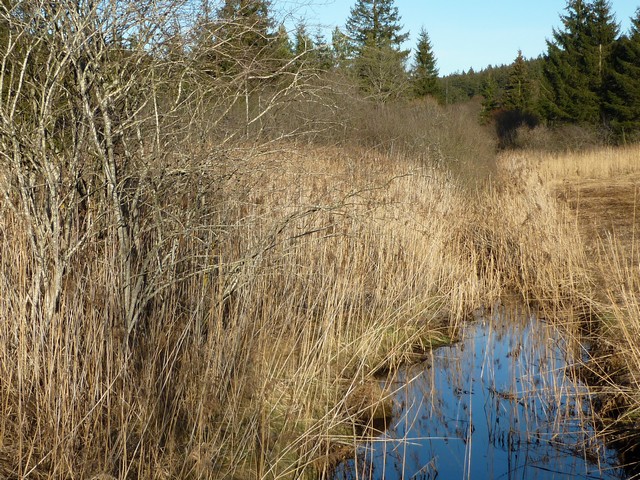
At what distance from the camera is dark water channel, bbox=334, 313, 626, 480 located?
10.9 ft

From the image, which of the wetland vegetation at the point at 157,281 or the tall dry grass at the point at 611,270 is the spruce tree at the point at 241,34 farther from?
the tall dry grass at the point at 611,270

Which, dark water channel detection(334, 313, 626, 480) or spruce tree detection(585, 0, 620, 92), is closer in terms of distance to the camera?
dark water channel detection(334, 313, 626, 480)

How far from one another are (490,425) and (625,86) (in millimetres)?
25186

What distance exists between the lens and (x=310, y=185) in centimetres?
549

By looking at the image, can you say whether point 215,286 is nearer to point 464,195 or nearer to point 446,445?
point 446,445

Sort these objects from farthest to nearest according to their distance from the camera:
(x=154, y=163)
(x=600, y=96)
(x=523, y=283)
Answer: (x=600, y=96)
(x=523, y=283)
(x=154, y=163)

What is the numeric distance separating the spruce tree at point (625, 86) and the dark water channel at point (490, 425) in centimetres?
2298

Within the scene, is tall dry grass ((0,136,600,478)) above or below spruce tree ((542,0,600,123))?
below

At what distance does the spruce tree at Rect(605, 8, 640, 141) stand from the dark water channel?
→ 22981 mm

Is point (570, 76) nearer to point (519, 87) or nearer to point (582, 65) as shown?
point (582, 65)

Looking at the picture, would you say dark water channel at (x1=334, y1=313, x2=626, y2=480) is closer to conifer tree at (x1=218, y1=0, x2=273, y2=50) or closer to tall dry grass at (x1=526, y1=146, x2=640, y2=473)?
A: tall dry grass at (x1=526, y1=146, x2=640, y2=473)

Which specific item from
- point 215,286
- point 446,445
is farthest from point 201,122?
point 446,445

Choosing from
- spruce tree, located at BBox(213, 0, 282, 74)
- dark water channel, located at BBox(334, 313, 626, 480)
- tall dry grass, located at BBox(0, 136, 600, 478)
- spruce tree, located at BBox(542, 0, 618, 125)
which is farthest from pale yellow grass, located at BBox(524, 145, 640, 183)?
spruce tree, located at BBox(213, 0, 282, 74)

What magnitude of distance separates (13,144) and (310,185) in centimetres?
306
